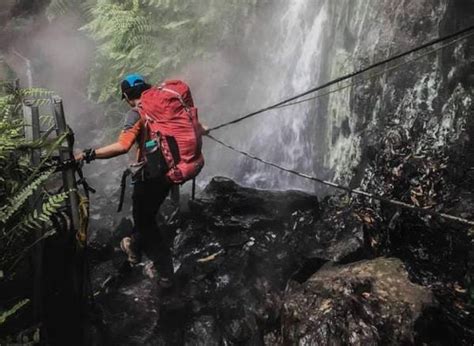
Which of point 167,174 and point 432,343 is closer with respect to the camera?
point 432,343

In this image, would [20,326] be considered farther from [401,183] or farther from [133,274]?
[401,183]

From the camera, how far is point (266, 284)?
5.80 meters

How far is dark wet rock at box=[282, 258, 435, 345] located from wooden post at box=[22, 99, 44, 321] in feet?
7.31

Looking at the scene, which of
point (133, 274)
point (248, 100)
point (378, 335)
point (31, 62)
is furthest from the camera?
point (31, 62)

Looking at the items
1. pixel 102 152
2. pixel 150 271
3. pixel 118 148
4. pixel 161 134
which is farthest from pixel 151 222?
pixel 102 152

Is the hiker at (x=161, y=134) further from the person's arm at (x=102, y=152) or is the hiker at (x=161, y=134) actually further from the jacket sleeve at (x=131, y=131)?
the person's arm at (x=102, y=152)

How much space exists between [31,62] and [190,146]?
47.7 feet

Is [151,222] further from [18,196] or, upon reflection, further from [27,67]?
[27,67]

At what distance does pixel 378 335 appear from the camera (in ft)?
13.2

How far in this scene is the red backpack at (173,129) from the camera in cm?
475

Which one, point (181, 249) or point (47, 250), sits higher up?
point (47, 250)

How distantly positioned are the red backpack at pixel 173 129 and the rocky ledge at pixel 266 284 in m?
1.66

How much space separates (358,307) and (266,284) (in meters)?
1.70

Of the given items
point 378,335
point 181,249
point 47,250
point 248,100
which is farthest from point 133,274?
point 248,100
